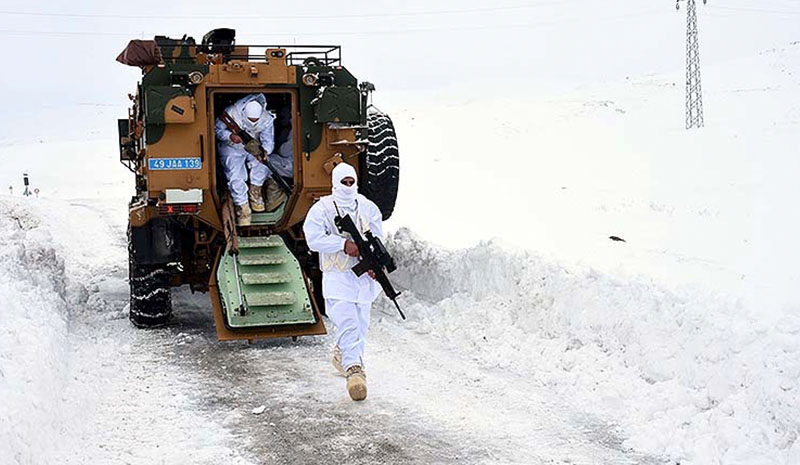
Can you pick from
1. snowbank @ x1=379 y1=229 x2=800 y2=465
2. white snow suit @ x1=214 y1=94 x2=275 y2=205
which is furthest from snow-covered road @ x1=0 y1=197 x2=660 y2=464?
white snow suit @ x1=214 y1=94 x2=275 y2=205

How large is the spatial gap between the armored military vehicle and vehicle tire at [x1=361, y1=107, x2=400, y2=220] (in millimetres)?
16

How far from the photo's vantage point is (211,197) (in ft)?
30.8

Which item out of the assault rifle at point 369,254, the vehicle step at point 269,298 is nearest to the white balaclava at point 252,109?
the vehicle step at point 269,298

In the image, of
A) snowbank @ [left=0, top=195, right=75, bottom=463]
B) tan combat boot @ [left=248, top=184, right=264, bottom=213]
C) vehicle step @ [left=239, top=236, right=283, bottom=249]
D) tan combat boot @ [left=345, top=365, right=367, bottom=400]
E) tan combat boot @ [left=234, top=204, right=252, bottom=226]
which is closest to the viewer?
snowbank @ [left=0, top=195, right=75, bottom=463]

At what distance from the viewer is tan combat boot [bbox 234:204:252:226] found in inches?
381

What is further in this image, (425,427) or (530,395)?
(530,395)

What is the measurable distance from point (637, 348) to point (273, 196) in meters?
4.93

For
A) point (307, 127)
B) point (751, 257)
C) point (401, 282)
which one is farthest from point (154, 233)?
point (751, 257)

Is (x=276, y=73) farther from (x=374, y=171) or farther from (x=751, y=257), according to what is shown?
(x=751, y=257)

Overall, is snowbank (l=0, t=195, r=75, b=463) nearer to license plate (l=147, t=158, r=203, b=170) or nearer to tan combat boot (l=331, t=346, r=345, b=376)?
license plate (l=147, t=158, r=203, b=170)

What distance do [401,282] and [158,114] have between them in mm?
3599

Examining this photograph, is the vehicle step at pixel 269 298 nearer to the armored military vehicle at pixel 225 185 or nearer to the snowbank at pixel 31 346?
the armored military vehicle at pixel 225 185

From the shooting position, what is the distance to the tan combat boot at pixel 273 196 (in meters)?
10.3

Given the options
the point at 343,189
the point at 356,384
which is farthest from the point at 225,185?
Result: the point at 356,384
